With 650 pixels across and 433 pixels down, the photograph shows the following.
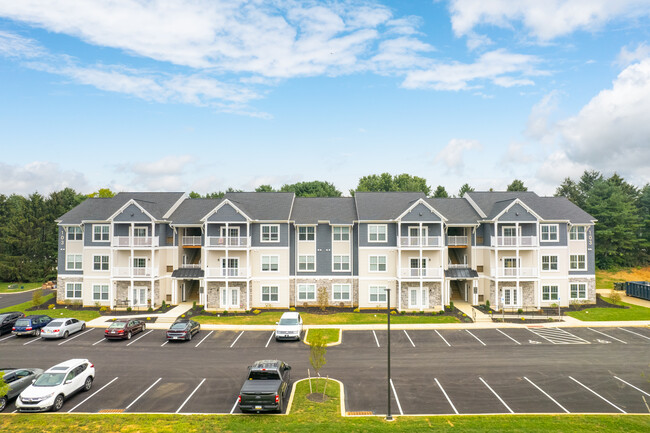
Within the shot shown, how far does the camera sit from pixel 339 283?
40.0 m

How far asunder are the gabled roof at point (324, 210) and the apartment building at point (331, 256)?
21cm

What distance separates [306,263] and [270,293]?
4836 mm

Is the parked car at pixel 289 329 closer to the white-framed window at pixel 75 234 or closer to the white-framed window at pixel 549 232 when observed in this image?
the white-framed window at pixel 75 234

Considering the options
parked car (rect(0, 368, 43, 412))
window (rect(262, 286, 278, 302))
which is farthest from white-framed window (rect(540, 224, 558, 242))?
parked car (rect(0, 368, 43, 412))

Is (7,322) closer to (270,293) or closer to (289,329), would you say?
(270,293)

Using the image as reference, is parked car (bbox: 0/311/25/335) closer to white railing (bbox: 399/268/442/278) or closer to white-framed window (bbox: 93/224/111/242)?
white-framed window (bbox: 93/224/111/242)

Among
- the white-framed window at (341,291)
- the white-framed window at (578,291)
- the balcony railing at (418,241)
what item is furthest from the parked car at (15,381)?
the white-framed window at (578,291)

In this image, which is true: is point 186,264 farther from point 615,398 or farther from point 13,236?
point 13,236

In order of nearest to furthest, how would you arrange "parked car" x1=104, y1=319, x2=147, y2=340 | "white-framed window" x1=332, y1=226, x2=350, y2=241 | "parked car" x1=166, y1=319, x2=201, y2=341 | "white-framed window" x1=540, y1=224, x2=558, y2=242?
"parked car" x1=166, y1=319, x2=201, y2=341, "parked car" x1=104, y1=319, x2=147, y2=340, "white-framed window" x1=540, y1=224, x2=558, y2=242, "white-framed window" x1=332, y1=226, x2=350, y2=241

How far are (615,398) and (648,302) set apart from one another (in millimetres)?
31676

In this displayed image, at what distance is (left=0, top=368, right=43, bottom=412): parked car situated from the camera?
17.9 m

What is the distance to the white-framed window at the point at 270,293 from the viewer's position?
39.8 m

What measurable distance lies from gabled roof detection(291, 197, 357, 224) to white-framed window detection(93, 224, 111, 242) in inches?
787

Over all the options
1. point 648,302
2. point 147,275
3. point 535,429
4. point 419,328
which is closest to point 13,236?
point 147,275
